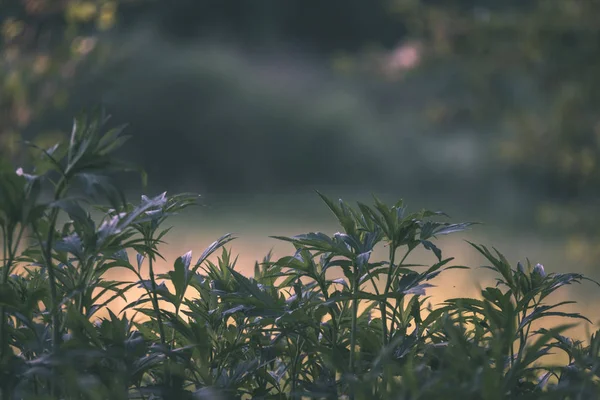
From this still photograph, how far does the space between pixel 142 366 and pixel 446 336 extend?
14.6 inches

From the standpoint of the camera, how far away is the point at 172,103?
1091 centimetres

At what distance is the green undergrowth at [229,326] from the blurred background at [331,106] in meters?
3.30

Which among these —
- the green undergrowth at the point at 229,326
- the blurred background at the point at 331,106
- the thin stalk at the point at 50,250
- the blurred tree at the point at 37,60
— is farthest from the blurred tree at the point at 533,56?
the thin stalk at the point at 50,250

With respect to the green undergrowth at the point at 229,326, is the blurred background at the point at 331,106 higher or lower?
higher

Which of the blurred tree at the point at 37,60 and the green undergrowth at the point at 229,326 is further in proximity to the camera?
the blurred tree at the point at 37,60

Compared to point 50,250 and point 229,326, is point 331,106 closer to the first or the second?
point 229,326

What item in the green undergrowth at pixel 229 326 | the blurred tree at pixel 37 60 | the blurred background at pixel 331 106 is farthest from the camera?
the blurred background at pixel 331 106

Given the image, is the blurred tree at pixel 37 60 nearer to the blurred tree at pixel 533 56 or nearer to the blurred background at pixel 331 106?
the blurred background at pixel 331 106

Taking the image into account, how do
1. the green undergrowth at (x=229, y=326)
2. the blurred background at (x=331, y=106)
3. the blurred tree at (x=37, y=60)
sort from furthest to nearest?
the blurred background at (x=331, y=106) < the blurred tree at (x=37, y=60) < the green undergrowth at (x=229, y=326)

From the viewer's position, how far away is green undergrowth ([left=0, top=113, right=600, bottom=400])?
761 millimetres

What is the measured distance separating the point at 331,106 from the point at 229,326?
10420mm

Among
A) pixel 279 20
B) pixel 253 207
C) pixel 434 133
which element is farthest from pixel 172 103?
pixel 279 20

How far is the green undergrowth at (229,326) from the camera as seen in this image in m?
0.76

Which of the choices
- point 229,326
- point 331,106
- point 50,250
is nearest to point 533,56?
point 229,326
